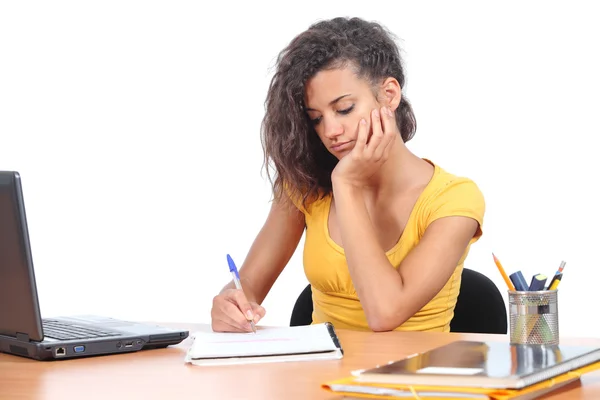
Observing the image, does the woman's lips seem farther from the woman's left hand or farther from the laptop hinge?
the laptop hinge

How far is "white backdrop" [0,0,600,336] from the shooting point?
10.6 feet

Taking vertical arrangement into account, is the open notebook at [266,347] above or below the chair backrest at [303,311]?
above

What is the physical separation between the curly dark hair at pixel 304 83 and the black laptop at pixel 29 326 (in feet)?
2.29

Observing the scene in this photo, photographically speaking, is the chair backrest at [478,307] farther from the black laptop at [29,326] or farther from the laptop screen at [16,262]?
the laptop screen at [16,262]

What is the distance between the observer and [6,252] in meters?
1.32

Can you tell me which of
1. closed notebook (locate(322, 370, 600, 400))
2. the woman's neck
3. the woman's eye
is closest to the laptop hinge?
closed notebook (locate(322, 370, 600, 400))

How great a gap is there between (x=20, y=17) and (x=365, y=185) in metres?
2.44

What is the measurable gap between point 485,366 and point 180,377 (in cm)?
47

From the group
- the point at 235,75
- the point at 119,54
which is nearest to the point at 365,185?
the point at 235,75

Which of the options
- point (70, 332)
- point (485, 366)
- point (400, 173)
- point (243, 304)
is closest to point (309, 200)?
point (400, 173)

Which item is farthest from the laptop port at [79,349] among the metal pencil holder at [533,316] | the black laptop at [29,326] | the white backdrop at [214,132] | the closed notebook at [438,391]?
the white backdrop at [214,132]

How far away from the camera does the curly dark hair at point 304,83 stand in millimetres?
2027

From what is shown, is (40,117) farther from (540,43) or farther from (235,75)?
(540,43)

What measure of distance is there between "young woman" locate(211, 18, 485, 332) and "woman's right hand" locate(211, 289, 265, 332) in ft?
0.04
